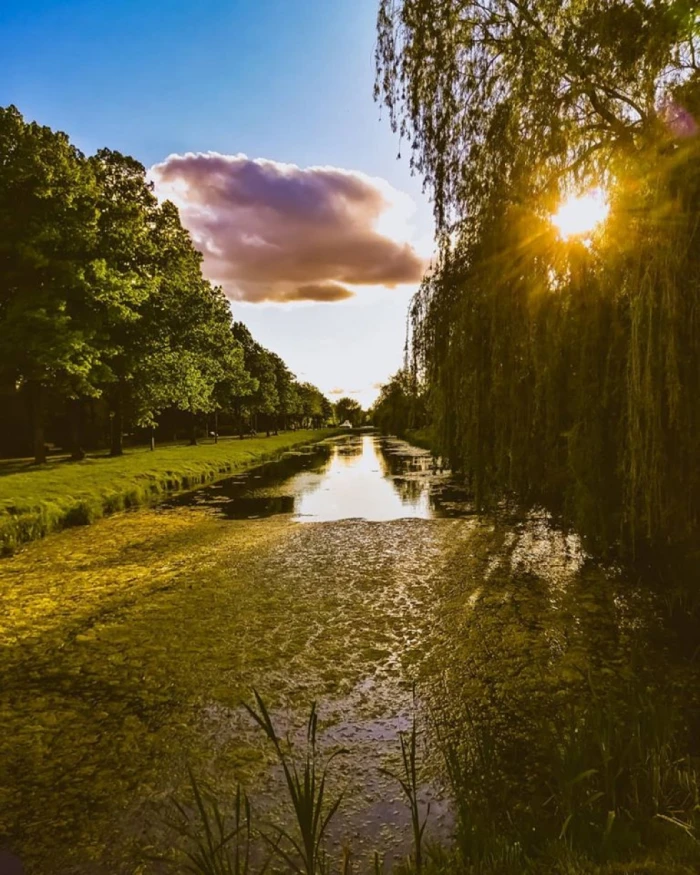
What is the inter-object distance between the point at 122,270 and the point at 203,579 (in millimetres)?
18830

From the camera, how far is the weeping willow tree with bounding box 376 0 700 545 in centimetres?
471

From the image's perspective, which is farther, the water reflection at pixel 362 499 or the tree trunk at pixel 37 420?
the tree trunk at pixel 37 420

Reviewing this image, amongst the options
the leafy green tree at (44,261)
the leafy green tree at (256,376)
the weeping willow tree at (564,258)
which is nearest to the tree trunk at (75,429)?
the leafy green tree at (44,261)

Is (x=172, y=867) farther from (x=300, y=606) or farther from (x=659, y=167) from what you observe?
(x=659, y=167)

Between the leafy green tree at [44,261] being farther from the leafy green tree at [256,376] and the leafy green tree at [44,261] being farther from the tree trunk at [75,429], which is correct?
the leafy green tree at [256,376]

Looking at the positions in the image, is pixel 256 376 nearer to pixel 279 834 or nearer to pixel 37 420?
pixel 37 420

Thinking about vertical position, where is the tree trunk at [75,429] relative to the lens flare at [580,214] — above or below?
below

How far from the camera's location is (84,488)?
1580cm

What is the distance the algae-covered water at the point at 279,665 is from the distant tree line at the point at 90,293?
10.2m

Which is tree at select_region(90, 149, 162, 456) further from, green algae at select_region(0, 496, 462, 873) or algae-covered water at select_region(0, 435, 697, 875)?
green algae at select_region(0, 496, 462, 873)

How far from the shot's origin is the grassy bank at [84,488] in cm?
1222

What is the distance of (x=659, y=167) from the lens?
473 cm

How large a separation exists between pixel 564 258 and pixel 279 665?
5312 mm

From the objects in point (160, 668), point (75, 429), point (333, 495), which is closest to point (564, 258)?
point (160, 668)
